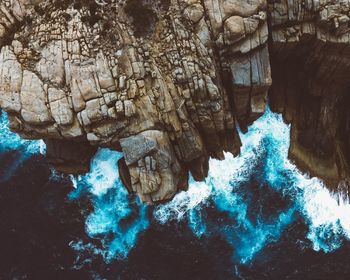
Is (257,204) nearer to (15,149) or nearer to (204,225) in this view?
(204,225)

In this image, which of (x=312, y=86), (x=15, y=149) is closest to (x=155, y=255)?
(x=15, y=149)

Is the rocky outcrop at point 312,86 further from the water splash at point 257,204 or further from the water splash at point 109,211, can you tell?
the water splash at point 109,211

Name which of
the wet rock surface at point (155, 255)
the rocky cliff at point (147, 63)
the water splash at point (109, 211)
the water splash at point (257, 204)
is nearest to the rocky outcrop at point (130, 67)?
the rocky cliff at point (147, 63)

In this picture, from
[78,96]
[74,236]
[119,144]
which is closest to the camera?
[78,96]

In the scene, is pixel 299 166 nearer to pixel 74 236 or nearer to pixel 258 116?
pixel 258 116

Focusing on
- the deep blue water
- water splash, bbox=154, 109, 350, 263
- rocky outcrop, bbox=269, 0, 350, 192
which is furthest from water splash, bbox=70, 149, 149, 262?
rocky outcrop, bbox=269, 0, 350, 192

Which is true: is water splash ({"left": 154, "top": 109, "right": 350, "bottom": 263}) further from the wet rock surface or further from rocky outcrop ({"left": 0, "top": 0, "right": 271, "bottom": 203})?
rocky outcrop ({"left": 0, "top": 0, "right": 271, "bottom": 203})

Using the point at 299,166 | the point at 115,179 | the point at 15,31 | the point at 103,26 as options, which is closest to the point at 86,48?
the point at 103,26
